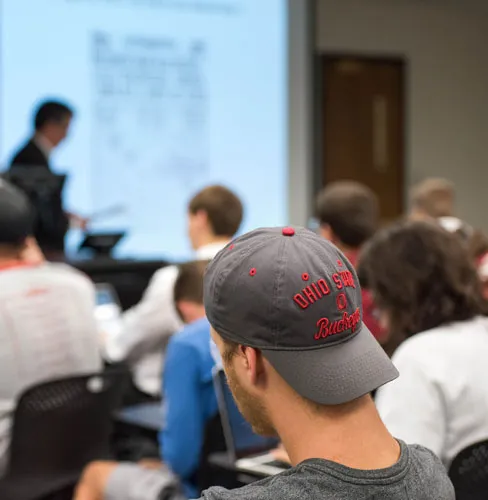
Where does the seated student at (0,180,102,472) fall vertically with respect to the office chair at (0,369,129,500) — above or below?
above

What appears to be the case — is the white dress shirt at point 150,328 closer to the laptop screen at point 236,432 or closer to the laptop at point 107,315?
the laptop at point 107,315

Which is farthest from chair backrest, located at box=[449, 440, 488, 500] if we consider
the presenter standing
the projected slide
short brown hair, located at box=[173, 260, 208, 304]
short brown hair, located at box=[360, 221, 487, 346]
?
the projected slide

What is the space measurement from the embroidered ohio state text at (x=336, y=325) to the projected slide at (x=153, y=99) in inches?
175

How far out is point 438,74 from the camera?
8391mm

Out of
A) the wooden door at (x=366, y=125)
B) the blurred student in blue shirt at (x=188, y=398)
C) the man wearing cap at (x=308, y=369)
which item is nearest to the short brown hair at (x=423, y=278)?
the blurred student in blue shirt at (x=188, y=398)

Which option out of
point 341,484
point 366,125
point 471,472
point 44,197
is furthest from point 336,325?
point 366,125

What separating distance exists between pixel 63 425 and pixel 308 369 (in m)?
1.56

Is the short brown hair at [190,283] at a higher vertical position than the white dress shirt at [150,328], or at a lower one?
higher

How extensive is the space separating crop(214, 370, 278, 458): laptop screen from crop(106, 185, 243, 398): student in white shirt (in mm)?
873

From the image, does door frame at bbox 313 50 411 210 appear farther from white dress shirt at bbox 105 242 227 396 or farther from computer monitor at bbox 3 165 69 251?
white dress shirt at bbox 105 242 227 396

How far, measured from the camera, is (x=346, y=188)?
11.4 ft

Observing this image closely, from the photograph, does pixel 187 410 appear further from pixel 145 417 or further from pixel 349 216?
pixel 349 216

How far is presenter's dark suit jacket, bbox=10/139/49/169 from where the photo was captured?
5.09 metres

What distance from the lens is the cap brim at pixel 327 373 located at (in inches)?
42.3
